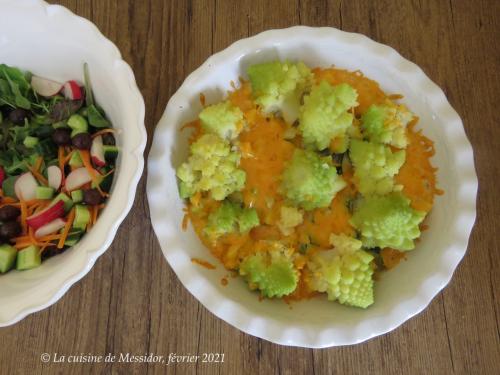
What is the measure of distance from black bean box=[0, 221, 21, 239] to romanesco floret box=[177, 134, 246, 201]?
0.32 meters

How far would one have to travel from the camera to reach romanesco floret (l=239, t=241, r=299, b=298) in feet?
3.02

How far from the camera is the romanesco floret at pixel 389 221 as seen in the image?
0.91 m

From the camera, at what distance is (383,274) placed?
3.28ft

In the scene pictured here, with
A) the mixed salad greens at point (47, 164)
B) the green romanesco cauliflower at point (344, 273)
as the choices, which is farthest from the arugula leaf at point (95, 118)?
the green romanesco cauliflower at point (344, 273)

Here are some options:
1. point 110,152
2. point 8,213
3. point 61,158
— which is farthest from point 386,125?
point 8,213

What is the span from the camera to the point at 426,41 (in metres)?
1.17

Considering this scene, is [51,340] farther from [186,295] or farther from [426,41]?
[426,41]

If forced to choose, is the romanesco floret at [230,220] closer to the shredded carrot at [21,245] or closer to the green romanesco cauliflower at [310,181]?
the green romanesco cauliflower at [310,181]

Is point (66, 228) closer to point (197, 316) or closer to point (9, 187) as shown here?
point (9, 187)

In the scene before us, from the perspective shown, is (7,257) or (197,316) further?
(197,316)

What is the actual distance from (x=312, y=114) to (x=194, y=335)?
52 cm

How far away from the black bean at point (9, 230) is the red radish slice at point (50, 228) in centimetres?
4

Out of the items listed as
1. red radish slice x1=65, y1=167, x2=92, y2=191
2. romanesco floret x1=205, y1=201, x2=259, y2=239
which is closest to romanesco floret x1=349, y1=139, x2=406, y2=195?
romanesco floret x1=205, y1=201, x2=259, y2=239

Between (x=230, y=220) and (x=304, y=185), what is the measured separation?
16 cm
